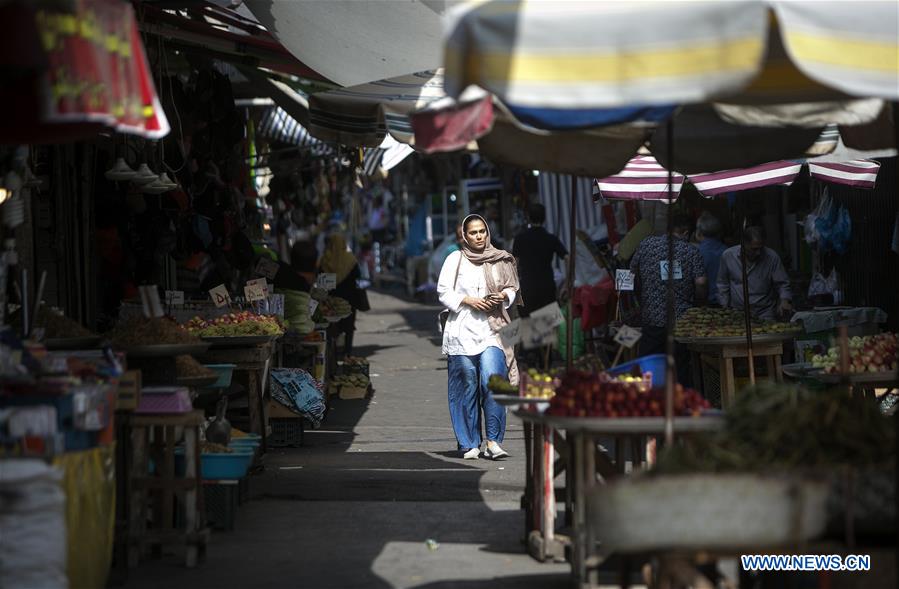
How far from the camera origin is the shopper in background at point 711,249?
1418 centimetres

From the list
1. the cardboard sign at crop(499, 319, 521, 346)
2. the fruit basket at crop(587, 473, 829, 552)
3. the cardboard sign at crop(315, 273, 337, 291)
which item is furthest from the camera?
the cardboard sign at crop(315, 273, 337, 291)

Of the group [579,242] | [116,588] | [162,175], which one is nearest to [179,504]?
[116,588]

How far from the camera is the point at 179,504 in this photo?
26.8 feet

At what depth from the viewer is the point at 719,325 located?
39.7ft

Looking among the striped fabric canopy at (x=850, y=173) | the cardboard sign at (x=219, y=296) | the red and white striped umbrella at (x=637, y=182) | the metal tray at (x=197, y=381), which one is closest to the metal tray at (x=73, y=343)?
the metal tray at (x=197, y=381)

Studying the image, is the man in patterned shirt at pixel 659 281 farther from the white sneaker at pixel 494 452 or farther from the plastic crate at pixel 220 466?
the plastic crate at pixel 220 466

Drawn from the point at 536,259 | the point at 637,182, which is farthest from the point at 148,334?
the point at 536,259

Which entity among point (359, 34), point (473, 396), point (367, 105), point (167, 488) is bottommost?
point (167, 488)

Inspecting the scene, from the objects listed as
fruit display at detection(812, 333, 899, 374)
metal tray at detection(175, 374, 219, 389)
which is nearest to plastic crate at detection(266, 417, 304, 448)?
metal tray at detection(175, 374, 219, 389)

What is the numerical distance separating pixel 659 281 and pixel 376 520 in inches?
194

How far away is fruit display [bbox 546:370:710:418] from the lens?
6414 millimetres

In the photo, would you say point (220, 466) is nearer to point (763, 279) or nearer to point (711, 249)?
point (763, 279)

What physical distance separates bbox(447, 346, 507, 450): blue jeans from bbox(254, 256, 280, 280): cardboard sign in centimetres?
315

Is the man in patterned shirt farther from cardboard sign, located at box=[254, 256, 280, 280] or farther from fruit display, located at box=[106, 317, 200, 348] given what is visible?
fruit display, located at box=[106, 317, 200, 348]
